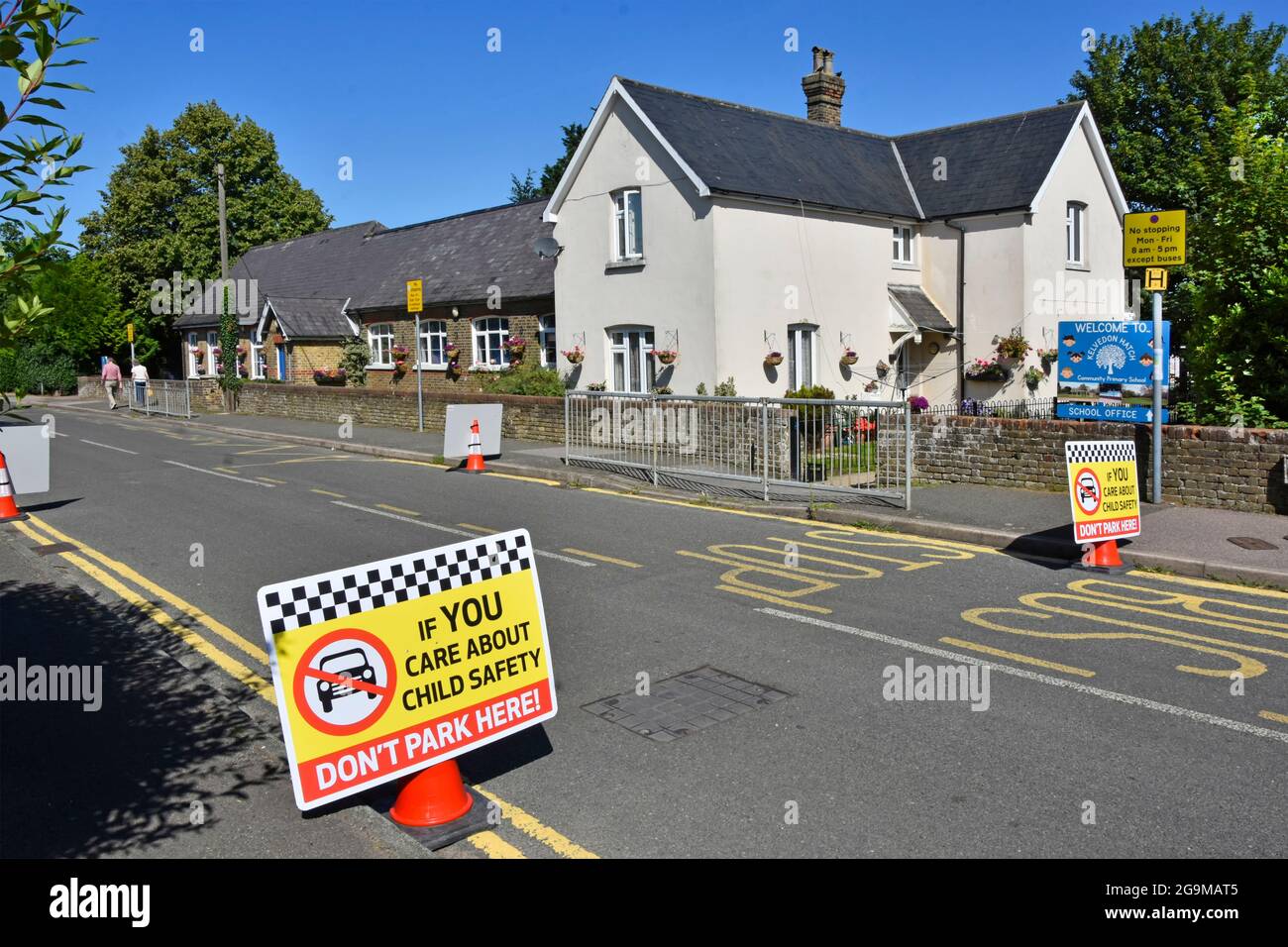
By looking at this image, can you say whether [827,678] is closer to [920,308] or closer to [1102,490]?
[1102,490]

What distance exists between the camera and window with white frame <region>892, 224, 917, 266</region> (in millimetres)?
27031

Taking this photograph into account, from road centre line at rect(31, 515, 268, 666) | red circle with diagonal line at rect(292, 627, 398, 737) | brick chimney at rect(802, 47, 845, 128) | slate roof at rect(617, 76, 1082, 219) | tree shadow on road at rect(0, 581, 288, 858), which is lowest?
tree shadow on road at rect(0, 581, 288, 858)

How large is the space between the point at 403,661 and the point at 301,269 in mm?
42118

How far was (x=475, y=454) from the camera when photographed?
62.3ft

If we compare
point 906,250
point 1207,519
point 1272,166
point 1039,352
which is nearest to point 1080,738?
point 1207,519

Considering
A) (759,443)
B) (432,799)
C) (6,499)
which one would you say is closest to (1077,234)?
(759,443)

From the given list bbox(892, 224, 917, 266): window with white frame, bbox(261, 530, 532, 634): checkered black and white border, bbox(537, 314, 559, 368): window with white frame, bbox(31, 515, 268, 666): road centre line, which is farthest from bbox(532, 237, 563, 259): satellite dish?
bbox(261, 530, 532, 634): checkered black and white border

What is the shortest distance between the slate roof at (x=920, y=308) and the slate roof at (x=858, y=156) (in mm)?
1920

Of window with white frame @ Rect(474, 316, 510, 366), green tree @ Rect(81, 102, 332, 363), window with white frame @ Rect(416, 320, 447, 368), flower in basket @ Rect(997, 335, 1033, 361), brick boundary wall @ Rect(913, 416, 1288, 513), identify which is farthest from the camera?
green tree @ Rect(81, 102, 332, 363)

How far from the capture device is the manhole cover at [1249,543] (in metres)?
10.7

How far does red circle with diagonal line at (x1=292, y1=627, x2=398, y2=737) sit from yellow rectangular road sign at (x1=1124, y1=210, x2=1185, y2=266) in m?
11.1

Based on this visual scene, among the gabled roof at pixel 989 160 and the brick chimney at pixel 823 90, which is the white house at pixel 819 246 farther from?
the brick chimney at pixel 823 90

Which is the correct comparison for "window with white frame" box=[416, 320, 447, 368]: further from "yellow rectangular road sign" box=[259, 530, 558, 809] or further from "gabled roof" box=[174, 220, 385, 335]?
"yellow rectangular road sign" box=[259, 530, 558, 809]

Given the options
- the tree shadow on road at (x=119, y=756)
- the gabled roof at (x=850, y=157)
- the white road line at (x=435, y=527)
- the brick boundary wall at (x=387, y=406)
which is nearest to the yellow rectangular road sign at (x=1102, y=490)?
the white road line at (x=435, y=527)
